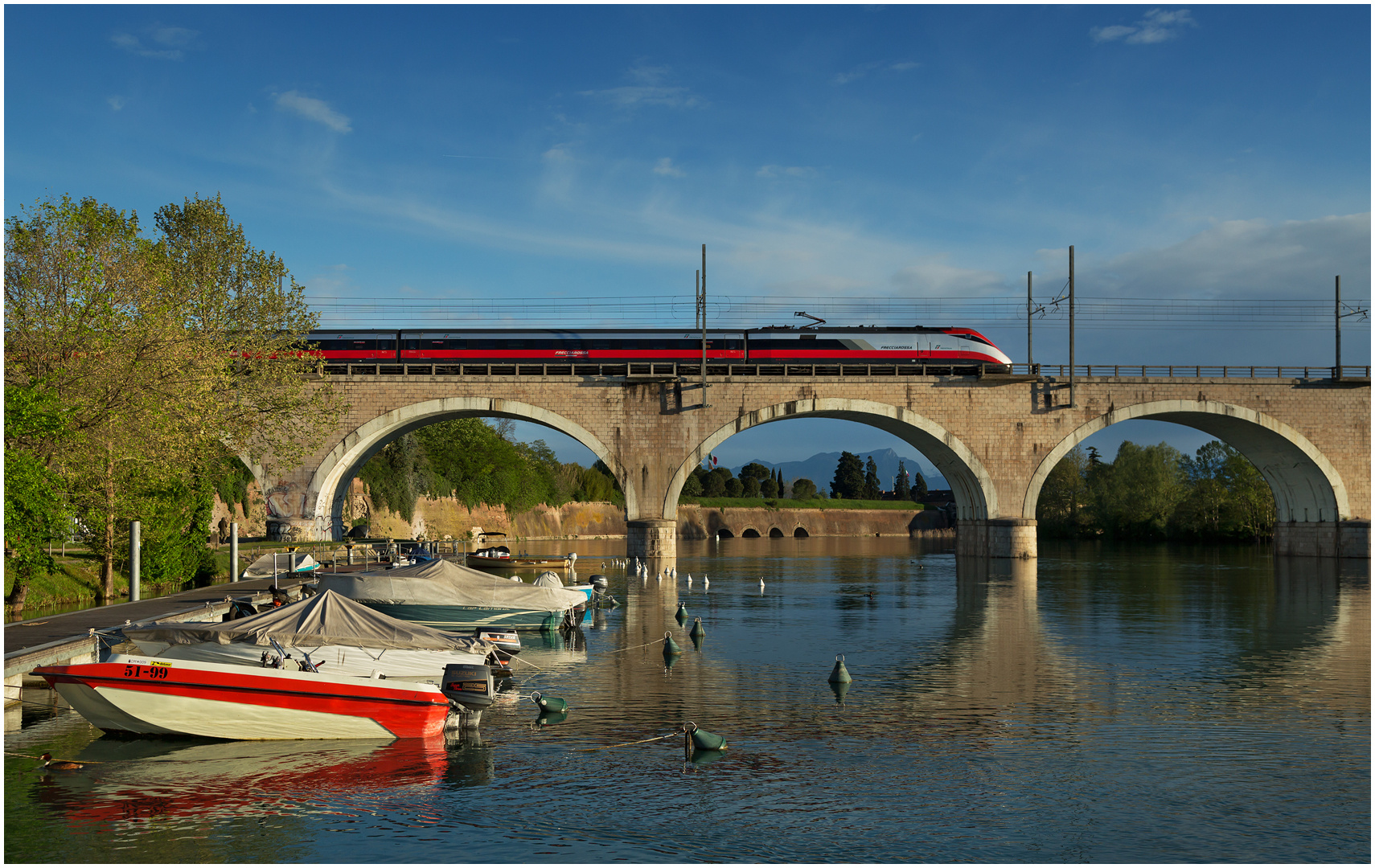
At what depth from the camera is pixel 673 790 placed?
11320 millimetres

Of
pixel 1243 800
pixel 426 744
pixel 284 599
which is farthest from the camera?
pixel 284 599

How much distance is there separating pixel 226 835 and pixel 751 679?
10.0 metres

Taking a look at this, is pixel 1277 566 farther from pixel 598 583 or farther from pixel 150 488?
pixel 150 488

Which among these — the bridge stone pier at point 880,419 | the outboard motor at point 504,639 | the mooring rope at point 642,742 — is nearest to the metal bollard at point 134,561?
the outboard motor at point 504,639

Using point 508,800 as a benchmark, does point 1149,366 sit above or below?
above

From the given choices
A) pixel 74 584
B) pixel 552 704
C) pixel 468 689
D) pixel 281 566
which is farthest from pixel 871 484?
pixel 468 689

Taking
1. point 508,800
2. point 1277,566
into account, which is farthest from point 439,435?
point 508,800

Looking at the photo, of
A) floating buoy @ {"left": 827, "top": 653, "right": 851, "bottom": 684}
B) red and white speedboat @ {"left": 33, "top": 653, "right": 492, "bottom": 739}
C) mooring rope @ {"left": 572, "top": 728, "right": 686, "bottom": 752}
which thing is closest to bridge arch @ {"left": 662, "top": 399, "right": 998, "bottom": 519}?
floating buoy @ {"left": 827, "top": 653, "right": 851, "bottom": 684}

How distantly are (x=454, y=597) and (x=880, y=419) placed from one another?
29.9m

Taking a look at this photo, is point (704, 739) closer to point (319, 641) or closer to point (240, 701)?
point (319, 641)

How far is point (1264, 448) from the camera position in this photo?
171 feet

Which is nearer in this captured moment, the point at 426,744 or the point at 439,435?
the point at 426,744

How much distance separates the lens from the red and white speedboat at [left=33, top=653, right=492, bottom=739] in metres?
13.6

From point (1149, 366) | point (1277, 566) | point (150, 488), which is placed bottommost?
point (1277, 566)
